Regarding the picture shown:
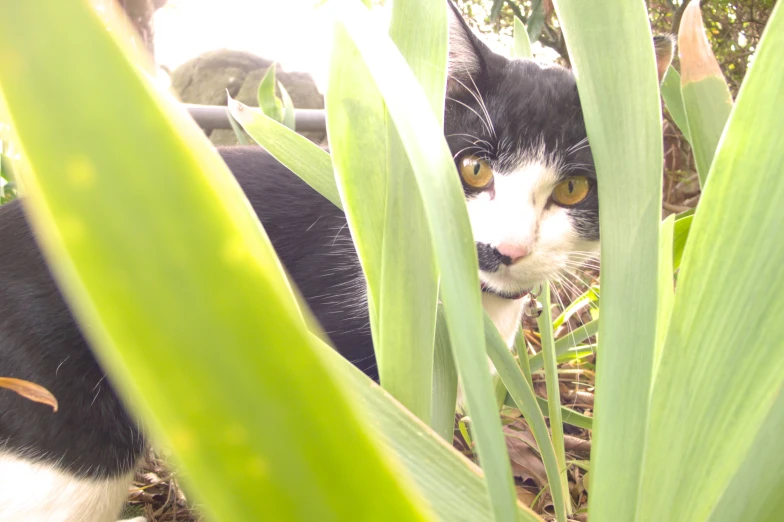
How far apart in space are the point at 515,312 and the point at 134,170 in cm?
82

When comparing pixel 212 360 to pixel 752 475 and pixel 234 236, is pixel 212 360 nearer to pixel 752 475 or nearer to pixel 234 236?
pixel 234 236

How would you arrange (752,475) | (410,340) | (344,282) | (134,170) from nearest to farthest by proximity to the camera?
(134,170) → (752,475) → (410,340) → (344,282)

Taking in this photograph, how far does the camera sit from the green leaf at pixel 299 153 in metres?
0.44

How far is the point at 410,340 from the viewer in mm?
323

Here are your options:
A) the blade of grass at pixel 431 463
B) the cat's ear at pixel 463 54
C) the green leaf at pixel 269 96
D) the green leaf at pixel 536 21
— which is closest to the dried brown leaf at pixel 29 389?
the blade of grass at pixel 431 463

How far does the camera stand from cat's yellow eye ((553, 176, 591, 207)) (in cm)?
79

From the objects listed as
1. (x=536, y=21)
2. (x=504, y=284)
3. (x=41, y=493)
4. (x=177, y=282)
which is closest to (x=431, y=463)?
(x=177, y=282)

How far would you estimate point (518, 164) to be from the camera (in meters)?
0.76

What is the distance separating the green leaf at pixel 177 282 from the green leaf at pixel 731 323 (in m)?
0.20

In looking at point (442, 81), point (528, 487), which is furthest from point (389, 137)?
point (528, 487)

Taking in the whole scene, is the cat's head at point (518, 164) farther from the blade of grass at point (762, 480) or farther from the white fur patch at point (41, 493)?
the white fur patch at point (41, 493)

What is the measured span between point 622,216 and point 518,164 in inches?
19.9

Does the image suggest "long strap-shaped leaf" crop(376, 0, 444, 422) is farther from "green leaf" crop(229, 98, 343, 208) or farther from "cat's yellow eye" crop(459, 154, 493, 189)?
"cat's yellow eye" crop(459, 154, 493, 189)

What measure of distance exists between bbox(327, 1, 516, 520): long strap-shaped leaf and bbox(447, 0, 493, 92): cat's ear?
0.58m
